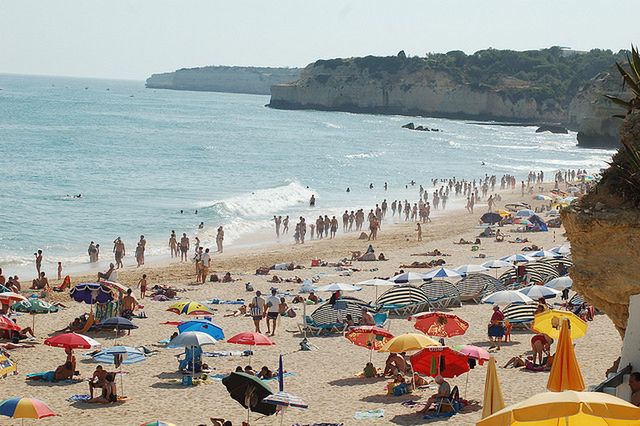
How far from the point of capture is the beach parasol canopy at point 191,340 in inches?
563

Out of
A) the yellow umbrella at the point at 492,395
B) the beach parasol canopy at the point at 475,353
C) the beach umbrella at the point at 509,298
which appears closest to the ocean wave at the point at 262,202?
the beach umbrella at the point at 509,298

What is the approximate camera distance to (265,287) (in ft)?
78.9

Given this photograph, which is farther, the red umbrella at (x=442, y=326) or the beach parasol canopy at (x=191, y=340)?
the red umbrella at (x=442, y=326)

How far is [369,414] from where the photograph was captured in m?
12.4

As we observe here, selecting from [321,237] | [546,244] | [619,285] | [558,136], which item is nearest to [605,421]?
[619,285]

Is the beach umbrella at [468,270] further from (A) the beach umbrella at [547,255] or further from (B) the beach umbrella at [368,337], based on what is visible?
(B) the beach umbrella at [368,337]

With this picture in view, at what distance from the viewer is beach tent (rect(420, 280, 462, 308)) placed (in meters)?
20.2

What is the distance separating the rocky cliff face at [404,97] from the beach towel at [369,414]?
13200 cm

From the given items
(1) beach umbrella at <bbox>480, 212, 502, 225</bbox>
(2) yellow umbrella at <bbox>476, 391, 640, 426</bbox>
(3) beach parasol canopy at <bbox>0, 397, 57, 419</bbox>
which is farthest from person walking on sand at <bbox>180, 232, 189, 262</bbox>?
(2) yellow umbrella at <bbox>476, 391, 640, 426</bbox>

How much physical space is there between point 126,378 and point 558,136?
10025cm

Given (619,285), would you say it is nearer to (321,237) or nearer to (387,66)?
(321,237)

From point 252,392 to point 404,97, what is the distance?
14654 cm

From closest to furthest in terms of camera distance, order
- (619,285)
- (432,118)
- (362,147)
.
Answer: (619,285), (362,147), (432,118)

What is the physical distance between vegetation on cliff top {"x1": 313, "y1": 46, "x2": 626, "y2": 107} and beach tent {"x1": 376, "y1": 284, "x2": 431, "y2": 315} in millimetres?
124814
